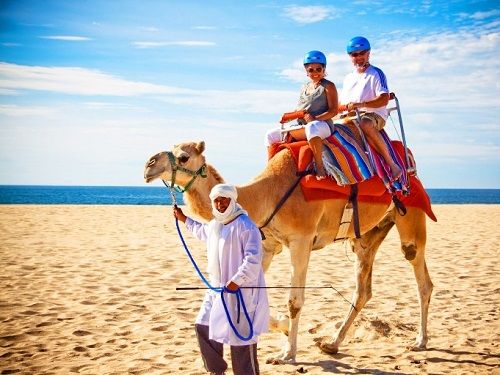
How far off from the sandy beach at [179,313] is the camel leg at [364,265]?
1.12ft

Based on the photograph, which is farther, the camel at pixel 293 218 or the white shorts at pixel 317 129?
the white shorts at pixel 317 129

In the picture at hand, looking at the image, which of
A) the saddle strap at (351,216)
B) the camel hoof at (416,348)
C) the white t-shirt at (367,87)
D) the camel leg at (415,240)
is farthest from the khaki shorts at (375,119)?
the camel hoof at (416,348)

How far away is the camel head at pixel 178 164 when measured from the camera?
4.73m

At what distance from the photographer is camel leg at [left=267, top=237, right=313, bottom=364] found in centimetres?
523

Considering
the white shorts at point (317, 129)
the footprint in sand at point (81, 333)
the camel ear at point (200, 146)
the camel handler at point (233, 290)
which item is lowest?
the footprint in sand at point (81, 333)

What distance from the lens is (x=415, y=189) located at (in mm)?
6453

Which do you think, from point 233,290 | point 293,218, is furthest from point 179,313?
point 233,290

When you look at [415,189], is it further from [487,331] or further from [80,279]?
[80,279]

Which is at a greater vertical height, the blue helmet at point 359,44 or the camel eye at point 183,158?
the blue helmet at point 359,44

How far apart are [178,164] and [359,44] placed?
2.65 metres

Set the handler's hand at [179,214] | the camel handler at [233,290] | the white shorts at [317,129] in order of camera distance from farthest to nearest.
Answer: the white shorts at [317,129], the handler's hand at [179,214], the camel handler at [233,290]

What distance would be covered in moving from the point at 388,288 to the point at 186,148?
5.73 metres

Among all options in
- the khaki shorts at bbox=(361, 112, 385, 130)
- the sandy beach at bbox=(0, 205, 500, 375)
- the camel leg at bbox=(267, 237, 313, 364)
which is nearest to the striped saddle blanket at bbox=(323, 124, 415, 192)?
the khaki shorts at bbox=(361, 112, 385, 130)

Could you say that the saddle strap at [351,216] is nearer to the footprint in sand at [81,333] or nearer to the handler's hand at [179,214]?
the handler's hand at [179,214]
